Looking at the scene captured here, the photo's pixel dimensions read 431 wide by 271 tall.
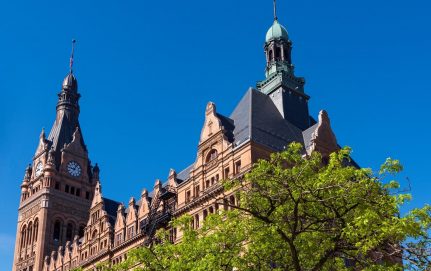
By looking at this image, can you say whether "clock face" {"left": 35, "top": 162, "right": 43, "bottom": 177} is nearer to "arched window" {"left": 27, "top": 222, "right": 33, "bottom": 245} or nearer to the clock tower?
the clock tower

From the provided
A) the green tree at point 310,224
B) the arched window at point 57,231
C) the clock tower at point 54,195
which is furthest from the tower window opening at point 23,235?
the green tree at point 310,224

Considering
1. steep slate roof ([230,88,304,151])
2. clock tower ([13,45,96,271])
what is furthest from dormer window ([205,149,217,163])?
clock tower ([13,45,96,271])

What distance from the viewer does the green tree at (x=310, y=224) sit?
93.6ft

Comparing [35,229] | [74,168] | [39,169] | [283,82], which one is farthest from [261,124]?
[39,169]

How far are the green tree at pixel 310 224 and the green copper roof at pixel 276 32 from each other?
49.0m

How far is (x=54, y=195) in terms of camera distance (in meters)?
105

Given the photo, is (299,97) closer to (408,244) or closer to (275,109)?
(275,109)

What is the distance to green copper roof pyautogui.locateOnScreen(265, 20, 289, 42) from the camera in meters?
80.0

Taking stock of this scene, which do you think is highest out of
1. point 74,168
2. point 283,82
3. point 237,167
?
point 74,168

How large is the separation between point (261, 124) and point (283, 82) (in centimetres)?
1179

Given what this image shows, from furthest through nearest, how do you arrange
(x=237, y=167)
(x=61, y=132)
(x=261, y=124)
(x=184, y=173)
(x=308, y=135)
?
(x=61, y=132), (x=184, y=173), (x=308, y=135), (x=261, y=124), (x=237, y=167)

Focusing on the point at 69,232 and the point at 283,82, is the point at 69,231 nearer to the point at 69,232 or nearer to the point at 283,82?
the point at 69,232

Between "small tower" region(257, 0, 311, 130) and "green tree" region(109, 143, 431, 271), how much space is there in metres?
40.7

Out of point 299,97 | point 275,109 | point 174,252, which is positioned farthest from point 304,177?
point 299,97
